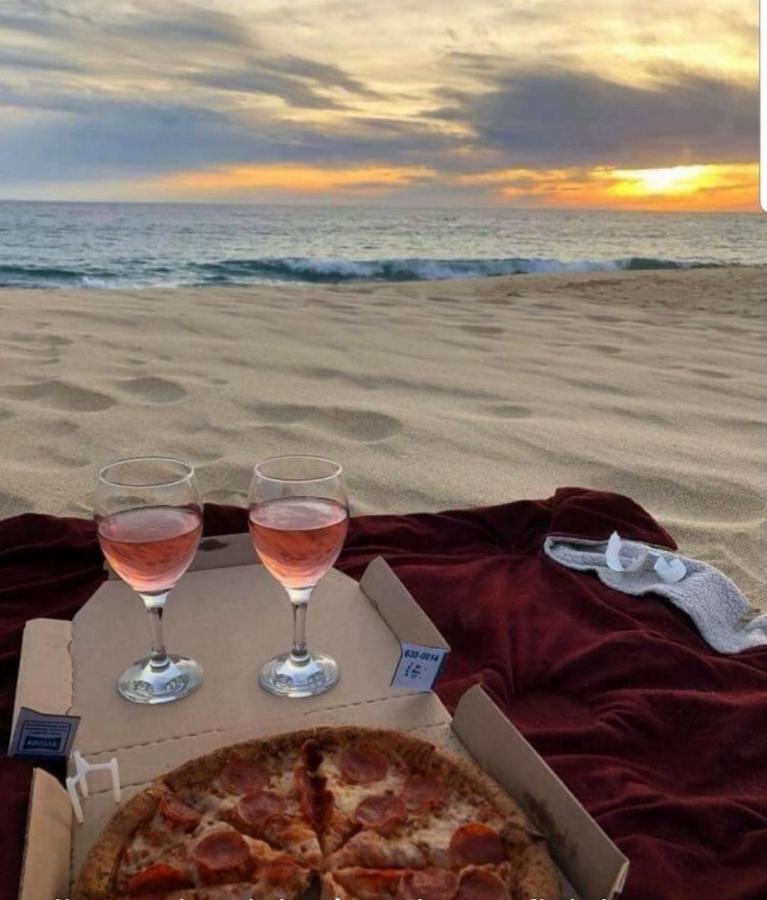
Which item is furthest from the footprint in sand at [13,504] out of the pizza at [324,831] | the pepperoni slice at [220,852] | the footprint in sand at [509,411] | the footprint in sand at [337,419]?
the footprint in sand at [509,411]

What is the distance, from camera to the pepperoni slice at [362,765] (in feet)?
3.81

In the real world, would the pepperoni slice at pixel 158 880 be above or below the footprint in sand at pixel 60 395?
below

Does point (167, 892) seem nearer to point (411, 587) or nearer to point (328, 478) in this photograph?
point (328, 478)

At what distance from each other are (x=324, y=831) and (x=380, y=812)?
73mm

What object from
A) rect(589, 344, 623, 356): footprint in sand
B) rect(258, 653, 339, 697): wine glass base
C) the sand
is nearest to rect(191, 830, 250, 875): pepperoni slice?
rect(258, 653, 339, 697): wine glass base

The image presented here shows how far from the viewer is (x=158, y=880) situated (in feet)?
3.14

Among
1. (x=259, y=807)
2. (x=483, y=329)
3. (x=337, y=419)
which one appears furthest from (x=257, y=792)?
(x=483, y=329)

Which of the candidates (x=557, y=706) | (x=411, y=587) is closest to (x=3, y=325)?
(x=411, y=587)

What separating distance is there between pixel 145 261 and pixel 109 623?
20966mm

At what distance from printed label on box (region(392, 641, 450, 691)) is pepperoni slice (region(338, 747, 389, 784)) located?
0.19 m

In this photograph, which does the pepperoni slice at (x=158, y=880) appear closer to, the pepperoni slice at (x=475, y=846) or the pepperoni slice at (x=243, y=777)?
the pepperoni slice at (x=243, y=777)

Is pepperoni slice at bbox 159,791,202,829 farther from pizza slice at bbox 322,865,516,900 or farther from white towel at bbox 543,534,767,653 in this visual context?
white towel at bbox 543,534,767,653

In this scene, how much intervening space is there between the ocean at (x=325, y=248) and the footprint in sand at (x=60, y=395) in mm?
12498

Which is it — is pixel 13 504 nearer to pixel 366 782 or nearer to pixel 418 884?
pixel 366 782
